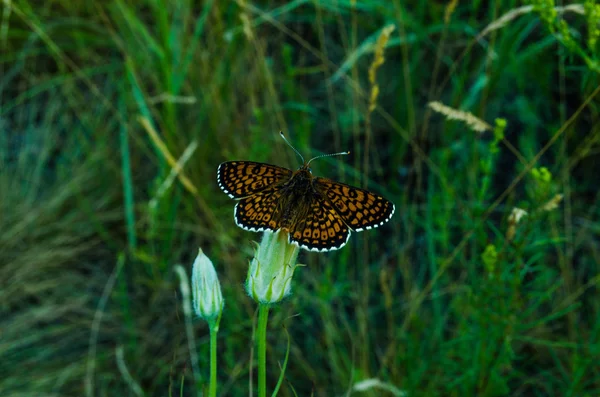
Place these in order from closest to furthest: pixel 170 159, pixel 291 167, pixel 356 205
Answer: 1. pixel 356 205
2. pixel 170 159
3. pixel 291 167

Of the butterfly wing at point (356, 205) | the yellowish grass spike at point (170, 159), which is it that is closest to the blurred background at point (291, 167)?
the yellowish grass spike at point (170, 159)

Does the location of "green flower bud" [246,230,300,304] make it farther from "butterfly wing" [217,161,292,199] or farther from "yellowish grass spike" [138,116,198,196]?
"yellowish grass spike" [138,116,198,196]

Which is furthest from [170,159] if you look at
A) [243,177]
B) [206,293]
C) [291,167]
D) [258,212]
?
[206,293]

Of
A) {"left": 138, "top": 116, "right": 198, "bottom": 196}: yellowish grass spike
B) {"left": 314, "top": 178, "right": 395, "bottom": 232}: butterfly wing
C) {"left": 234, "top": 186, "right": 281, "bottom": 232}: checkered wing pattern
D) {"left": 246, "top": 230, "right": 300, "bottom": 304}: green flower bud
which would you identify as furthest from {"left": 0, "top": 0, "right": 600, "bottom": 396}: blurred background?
{"left": 246, "top": 230, "right": 300, "bottom": 304}: green flower bud

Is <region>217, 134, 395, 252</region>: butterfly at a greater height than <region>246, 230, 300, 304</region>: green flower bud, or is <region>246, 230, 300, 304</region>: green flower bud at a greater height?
<region>217, 134, 395, 252</region>: butterfly

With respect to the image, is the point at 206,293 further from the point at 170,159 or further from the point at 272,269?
the point at 170,159

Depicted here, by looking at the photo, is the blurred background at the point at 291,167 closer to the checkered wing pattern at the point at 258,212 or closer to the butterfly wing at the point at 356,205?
the butterfly wing at the point at 356,205
